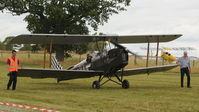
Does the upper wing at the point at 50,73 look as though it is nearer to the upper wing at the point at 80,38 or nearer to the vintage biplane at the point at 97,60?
the vintage biplane at the point at 97,60

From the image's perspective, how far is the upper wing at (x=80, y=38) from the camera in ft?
55.5

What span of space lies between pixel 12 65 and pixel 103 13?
1288 inches

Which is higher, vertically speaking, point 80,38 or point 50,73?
point 80,38

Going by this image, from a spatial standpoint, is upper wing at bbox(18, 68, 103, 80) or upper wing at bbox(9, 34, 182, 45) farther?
upper wing at bbox(9, 34, 182, 45)

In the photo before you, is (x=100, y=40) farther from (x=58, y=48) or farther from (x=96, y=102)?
(x=58, y=48)

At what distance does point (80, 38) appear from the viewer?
59.1 feet

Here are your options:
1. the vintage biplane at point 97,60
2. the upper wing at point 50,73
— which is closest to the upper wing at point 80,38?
the vintage biplane at point 97,60

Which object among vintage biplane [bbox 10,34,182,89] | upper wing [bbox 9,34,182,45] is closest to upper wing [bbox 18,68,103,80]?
vintage biplane [bbox 10,34,182,89]

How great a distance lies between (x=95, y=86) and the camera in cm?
1706

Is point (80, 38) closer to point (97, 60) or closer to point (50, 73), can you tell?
point (97, 60)

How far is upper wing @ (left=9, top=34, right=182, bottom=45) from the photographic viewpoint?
16.9m

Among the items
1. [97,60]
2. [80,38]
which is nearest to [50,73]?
[97,60]

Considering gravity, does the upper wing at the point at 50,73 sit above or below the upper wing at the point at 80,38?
below

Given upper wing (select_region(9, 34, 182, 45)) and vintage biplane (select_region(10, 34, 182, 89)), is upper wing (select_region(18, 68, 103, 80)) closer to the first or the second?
vintage biplane (select_region(10, 34, 182, 89))
